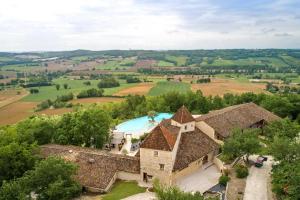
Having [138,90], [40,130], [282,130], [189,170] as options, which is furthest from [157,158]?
[138,90]

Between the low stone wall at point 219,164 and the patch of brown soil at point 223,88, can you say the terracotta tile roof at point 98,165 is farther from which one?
the patch of brown soil at point 223,88

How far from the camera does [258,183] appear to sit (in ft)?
132

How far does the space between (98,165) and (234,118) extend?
2786cm

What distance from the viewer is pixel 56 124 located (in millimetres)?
56719

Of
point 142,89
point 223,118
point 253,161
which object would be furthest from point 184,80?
point 253,161

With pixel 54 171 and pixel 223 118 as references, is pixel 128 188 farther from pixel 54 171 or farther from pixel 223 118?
pixel 223 118

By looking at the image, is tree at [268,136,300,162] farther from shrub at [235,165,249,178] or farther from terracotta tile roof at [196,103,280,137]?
terracotta tile roof at [196,103,280,137]

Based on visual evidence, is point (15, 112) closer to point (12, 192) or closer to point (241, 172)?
point (12, 192)

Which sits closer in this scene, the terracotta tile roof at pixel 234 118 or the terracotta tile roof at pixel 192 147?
the terracotta tile roof at pixel 192 147

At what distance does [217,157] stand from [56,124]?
2664 cm

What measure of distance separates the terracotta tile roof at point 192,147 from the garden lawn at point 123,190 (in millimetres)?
5068

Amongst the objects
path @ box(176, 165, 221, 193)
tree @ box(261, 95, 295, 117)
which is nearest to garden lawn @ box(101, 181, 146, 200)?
path @ box(176, 165, 221, 193)

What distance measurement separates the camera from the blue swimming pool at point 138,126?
222 feet

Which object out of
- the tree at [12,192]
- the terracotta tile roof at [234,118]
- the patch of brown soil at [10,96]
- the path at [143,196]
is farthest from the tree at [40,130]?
the patch of brown soil at [10,96]
